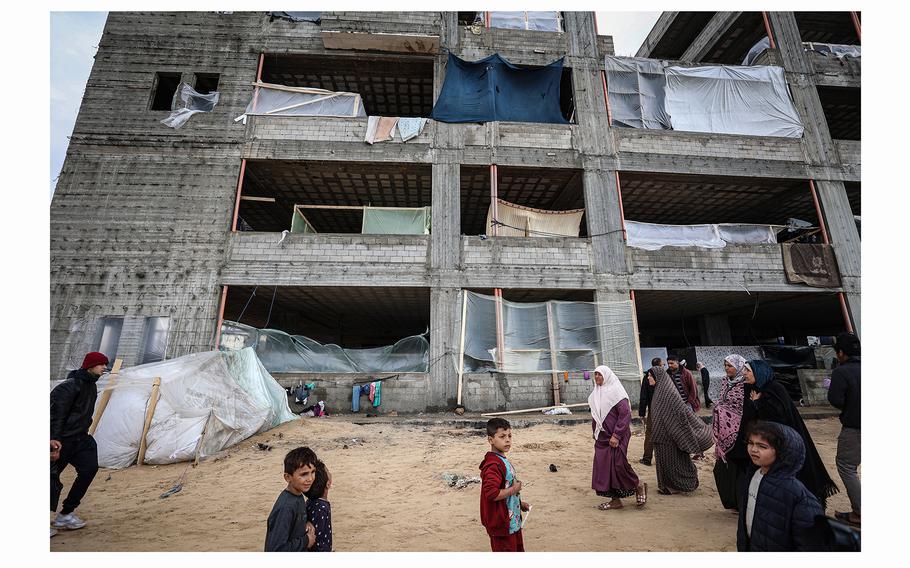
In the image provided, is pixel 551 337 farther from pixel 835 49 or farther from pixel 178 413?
pixel 835 49

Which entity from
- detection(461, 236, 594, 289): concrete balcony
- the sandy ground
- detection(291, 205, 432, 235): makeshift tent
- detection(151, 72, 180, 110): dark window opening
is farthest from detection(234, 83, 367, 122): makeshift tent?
the sandy ground

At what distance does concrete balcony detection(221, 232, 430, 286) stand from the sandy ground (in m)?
4.64

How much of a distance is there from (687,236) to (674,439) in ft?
28.4

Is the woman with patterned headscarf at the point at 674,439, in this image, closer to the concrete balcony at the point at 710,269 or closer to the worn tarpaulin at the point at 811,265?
the concrete balcony at the point at 710,269

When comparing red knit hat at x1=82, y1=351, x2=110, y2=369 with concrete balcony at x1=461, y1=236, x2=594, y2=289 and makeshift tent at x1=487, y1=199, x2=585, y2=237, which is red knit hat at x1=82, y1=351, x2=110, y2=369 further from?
makeshift tent at x1=487, y1=199, x2=585, y2=237

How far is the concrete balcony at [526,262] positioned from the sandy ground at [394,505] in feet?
15.5

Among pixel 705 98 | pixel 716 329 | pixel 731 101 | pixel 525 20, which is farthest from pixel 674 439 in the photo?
pixel 525 20

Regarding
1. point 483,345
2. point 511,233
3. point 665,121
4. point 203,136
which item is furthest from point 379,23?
point 483,345

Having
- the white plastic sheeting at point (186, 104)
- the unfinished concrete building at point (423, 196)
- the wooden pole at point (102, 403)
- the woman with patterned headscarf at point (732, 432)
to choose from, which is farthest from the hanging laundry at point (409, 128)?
the woman with patterned headscarf at point (732, 432)

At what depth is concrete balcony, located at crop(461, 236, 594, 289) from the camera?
1055 cm

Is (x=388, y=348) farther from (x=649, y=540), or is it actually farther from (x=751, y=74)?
(x=751, y=74)

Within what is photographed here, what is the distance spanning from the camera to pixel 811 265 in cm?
1130

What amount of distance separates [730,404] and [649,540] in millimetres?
Result: 1483

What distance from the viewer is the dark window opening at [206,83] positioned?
1202 centimetres
